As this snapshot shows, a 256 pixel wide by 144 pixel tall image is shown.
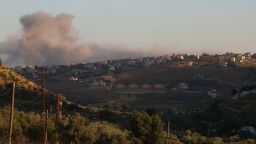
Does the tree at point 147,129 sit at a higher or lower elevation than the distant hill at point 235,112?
higher

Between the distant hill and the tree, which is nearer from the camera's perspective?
the tree

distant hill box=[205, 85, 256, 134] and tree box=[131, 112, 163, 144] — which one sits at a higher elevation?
tree box=[131, 112, 163, 144]

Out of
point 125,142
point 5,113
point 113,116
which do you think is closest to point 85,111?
point 113,116

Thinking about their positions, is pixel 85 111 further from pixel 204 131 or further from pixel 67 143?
pixel 67 143

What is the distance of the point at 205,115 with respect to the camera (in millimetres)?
110438

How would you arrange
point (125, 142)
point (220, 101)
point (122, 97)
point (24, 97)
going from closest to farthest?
point (125, 142) → point (24, 97) → point (220, 101) → point (122, 97)

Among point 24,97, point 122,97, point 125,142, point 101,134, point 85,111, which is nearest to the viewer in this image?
point 125,142

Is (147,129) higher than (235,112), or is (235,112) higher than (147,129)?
(147,129)

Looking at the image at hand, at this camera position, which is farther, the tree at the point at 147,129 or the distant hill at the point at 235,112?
the distant hill at the point at 235,112

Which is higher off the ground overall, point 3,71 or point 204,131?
point 3,71

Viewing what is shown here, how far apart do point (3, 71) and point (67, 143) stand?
42.1 m

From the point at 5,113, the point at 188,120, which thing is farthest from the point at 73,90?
the point at 5,113

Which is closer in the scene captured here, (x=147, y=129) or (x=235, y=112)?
(x=147, y=129)

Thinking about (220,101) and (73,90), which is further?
(73,90)
